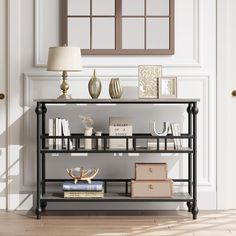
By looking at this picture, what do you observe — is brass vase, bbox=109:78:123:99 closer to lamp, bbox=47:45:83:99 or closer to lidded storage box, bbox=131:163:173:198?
lamp, bbox=47:45:83:99

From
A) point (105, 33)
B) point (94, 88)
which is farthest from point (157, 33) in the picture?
point (94, 88)

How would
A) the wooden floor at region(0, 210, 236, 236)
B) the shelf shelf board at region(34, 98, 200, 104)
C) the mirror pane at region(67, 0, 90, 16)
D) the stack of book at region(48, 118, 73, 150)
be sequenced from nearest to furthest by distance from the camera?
the wooden floor at region(0, 210, 236, 236), the shelf shelf board at region(34, 98, 200, 104), the stack of book at region(48, 118, 73, 150), the mirror pane at region(67, 0, 90, 16)

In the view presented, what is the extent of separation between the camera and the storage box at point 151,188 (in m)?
4.88

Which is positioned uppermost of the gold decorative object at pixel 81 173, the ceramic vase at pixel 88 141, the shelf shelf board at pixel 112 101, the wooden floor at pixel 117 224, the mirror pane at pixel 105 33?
the mirror pane at pixel 105 33

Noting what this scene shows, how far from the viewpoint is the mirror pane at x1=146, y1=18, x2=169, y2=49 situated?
516 cm

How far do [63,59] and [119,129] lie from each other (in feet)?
2.14

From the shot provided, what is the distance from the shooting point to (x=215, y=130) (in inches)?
205

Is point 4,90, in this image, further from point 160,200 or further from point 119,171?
point 160,200

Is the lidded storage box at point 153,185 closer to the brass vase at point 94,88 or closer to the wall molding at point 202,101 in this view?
the wall molding at point 202,101

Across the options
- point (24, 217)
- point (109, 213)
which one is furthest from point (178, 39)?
point (24, 217)

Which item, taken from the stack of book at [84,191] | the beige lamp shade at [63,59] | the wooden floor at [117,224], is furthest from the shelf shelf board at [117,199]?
the beige lamp shade at [63,59]

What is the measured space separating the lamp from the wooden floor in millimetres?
910

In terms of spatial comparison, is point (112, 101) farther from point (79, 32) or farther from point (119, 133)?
point (79, 32)

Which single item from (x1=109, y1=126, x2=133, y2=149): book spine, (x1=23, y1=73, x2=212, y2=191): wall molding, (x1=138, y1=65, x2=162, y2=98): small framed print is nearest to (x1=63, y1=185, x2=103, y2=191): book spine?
(x1=109, y1=126, x2=133, y2=149): book spine
